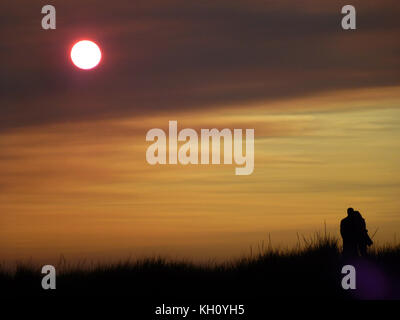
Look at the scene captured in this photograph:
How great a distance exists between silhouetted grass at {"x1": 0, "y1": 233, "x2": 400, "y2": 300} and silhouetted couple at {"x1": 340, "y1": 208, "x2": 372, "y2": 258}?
0.76 ft

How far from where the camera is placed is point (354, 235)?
1778cm

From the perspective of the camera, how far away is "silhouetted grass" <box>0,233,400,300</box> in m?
15.5

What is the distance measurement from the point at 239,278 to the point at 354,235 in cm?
285

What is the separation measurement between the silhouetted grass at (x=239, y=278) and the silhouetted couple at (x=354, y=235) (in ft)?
0.76

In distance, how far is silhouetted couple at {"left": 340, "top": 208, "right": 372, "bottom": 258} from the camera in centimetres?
1777

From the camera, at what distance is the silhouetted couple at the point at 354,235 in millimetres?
17766

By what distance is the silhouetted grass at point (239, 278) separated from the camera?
1546cm
